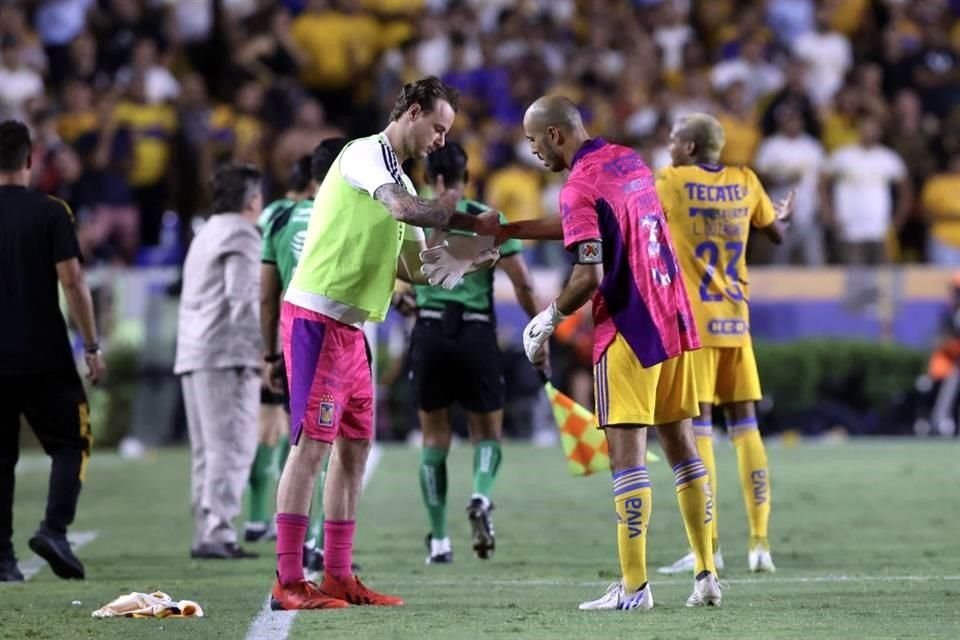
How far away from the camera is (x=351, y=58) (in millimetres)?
24625

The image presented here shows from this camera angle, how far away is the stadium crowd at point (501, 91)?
22266mm

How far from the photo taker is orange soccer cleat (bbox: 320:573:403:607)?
27.8 ft

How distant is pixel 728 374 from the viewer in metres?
10.3

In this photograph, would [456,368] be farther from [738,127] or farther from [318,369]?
[738,127]

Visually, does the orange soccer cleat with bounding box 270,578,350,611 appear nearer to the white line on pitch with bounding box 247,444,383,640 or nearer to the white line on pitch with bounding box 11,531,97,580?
the white line on pitch with bounding box 247,444,383,640

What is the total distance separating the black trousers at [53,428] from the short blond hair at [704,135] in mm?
3624

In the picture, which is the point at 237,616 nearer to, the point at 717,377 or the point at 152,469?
the point at 717,377

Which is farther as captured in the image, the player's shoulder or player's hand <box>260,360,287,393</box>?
player's hand <box>260,360,287,393</box>

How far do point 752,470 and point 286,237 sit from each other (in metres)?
2.92

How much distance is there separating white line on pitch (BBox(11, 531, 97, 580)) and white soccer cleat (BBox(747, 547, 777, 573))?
3949mm

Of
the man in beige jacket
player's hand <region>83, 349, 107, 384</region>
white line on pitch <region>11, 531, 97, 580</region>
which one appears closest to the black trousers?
player's hand <region>83, 349, 107, 384</region>

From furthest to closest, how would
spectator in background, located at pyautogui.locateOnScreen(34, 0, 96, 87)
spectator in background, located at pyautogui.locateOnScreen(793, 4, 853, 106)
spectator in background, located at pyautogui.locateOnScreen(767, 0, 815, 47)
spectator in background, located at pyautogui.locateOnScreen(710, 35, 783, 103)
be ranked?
spectator in background, located at pyautogui.locateOnScreen(767, 0, 815, 47) < spectator in background, located at pyautogui.locateOnScreen(793, 4, 853, 106) < spectator in background, located at pyautogui.locateOnScreen(710, 35, 783, 103) < spectator in background, located at pyautogui.locateOnScreen(34, 0, 96, 87)

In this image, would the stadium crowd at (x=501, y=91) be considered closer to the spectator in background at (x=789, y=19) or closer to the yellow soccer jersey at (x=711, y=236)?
the spectator in background at (x=789, y=19)

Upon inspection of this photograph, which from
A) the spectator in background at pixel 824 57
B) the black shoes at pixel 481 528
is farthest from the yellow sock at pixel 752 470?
the spectator in background at pixel 824 57
